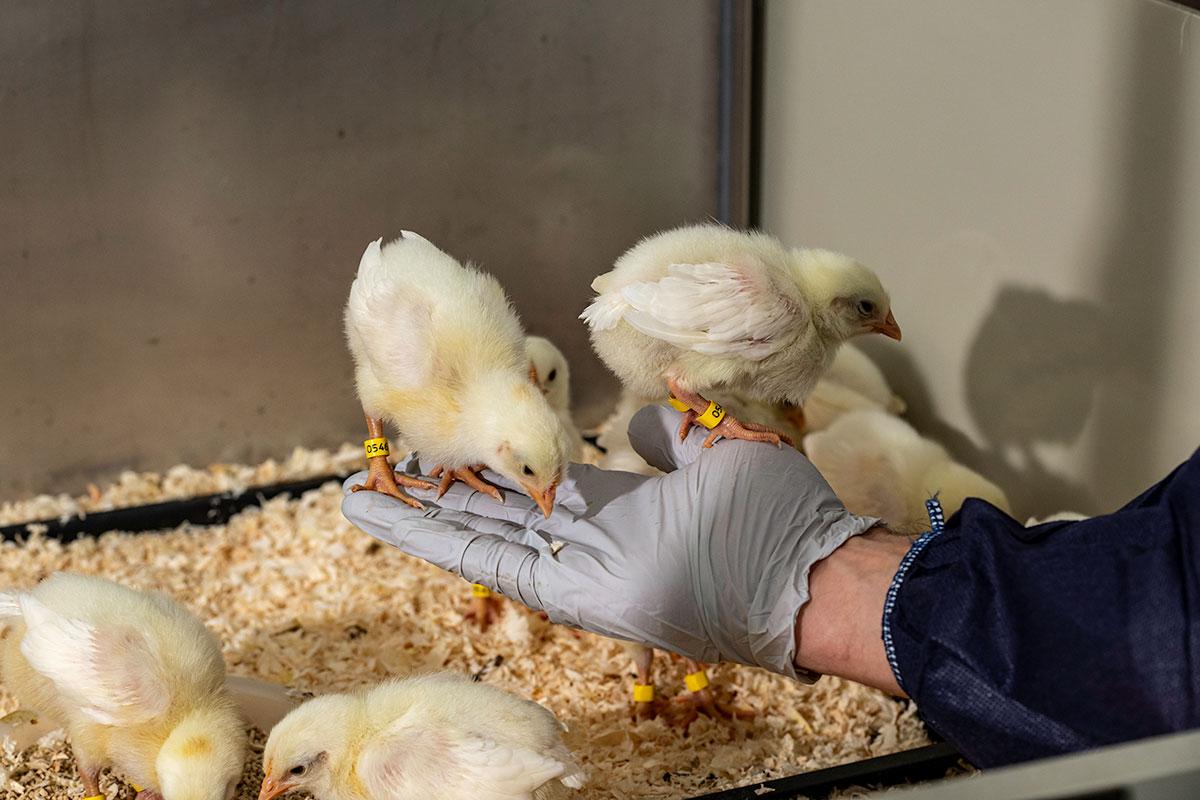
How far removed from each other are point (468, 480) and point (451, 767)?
0.62 m

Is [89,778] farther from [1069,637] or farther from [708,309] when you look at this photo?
[1069,637]

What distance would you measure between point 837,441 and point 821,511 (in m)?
0.70

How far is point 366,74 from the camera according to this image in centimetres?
272


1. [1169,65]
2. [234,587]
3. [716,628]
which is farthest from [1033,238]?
[234,587]

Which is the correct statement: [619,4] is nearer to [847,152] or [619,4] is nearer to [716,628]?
[847,152]

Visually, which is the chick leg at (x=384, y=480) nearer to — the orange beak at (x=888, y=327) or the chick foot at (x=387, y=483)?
the chick foot at (x=387, y=483)

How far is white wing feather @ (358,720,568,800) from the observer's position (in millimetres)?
1505

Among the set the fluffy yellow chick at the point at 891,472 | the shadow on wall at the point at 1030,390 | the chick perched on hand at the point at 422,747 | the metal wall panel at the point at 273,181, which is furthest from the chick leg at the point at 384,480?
the shadow on wall at the point at 1030,390

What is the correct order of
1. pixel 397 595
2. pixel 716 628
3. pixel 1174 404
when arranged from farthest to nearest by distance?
pixel 397 595, pixel 1174 404, pixel 716 628

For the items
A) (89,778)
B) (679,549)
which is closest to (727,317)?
(679,549)

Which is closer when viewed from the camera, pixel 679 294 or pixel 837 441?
pixel 679 294

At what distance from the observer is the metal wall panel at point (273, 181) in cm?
263

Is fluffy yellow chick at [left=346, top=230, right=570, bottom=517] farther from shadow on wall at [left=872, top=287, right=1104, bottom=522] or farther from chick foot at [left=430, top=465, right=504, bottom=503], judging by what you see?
shadow on wall at [left=872, top=287, right=1104, bottom=522]

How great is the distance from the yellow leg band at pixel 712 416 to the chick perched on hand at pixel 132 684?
955 millimetres
